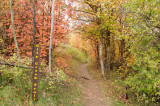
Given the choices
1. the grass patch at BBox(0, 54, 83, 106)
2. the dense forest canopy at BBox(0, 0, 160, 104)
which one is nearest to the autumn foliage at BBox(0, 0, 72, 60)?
the dense forest canopy at BBox(0, 0, 160, 104)

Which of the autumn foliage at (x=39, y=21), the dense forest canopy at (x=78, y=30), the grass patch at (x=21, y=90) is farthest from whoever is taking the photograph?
the autumn foliage at (x=39, y=21)

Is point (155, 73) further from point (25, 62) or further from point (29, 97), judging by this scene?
point (25, 62)

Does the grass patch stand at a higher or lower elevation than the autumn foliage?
lower

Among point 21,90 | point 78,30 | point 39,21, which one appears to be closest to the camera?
point 21,90

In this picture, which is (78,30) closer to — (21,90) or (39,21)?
(39,21)

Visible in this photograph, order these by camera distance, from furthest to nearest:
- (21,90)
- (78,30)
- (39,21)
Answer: (78,30) < (39,21) < (21,90)

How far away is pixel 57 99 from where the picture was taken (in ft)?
20.3

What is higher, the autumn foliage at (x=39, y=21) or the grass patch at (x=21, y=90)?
the autumn foliage at (x=39, y=21)

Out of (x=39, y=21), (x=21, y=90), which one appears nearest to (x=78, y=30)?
(x=39, y=21)

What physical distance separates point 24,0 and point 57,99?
270 inches

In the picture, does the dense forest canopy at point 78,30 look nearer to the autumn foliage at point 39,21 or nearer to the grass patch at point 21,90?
A: the autumn foliage at point 39,21

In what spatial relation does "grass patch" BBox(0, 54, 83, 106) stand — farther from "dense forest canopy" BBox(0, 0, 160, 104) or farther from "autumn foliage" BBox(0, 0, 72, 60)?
"autumn foliage" BBox(0, 0, 72, 60)

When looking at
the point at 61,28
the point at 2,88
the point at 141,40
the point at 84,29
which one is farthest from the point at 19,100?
the point at 84,29

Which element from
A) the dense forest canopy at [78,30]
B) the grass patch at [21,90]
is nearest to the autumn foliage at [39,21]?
the dense forest canopy at [78,30]
